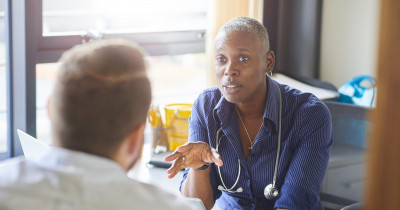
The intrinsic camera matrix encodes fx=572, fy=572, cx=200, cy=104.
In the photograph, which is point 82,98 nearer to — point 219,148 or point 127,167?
point 127,167

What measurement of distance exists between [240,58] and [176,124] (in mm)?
733

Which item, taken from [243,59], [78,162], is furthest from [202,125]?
[78,162]

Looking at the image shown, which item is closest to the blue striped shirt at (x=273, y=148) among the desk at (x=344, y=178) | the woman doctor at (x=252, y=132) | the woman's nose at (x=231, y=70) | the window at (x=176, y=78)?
the woman doctor at (x=252, y=132)

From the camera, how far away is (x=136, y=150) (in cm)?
104

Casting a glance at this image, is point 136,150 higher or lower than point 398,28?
lower

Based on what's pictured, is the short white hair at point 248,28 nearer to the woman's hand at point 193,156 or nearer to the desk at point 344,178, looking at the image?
the woman's hand at point 193,156

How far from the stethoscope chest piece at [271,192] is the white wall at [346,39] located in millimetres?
1797

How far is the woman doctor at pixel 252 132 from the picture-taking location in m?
1.91

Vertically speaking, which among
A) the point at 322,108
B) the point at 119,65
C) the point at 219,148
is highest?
the point at 119,65

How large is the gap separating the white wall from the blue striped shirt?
1.65 metres

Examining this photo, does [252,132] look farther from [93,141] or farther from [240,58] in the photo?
[93,141]

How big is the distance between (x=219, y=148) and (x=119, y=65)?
3.62ft

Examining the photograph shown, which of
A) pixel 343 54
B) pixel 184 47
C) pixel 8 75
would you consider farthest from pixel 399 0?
pixel 343 54

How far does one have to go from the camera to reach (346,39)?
11.9 feet
